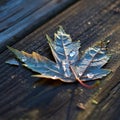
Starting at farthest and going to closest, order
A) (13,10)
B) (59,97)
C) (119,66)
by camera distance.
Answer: (13,10) < (119,66) < (59,97)

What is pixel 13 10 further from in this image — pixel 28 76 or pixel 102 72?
→ pixel 102 72

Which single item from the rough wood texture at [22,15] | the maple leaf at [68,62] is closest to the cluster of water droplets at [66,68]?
the maple leaf at [68,62]

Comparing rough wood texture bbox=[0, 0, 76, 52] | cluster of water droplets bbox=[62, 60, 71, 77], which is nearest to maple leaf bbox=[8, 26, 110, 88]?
cluster of water droplets bbox=[62, 60, 71, 77]

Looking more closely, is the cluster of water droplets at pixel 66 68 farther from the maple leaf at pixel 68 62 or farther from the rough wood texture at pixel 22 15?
the rough wood texture at pixel 22 15

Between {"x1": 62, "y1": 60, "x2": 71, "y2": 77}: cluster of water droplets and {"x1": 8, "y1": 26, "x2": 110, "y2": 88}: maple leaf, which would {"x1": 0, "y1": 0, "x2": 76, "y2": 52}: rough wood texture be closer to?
{"x1": 8, "y1": 26, "x2": 110, "y2": 88}: maple leaf

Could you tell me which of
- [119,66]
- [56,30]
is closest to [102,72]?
[119,66]
